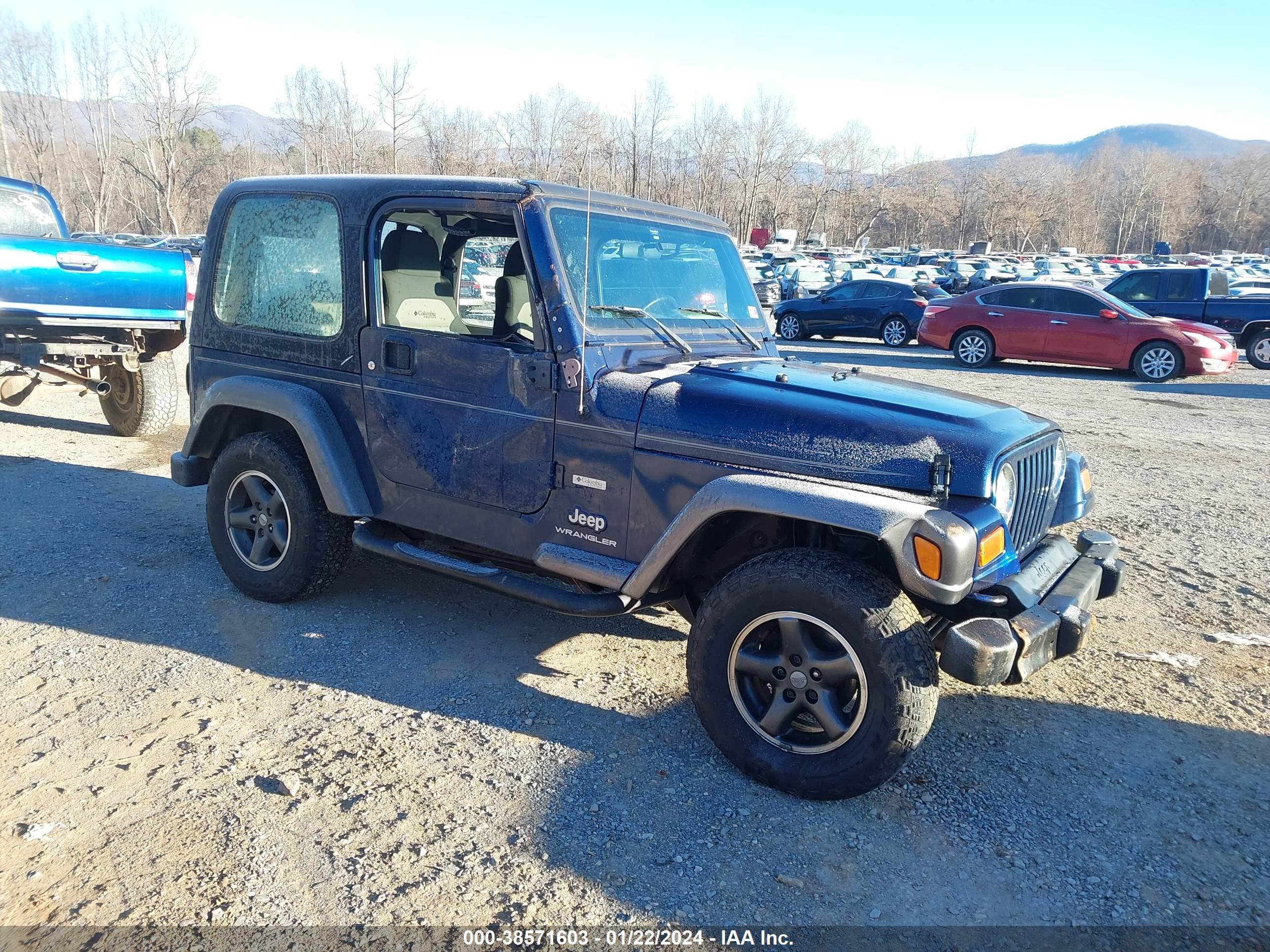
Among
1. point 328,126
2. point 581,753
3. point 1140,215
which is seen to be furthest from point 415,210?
point 1140,215

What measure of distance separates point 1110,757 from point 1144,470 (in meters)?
5.50

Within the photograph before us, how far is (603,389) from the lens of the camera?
3.53m

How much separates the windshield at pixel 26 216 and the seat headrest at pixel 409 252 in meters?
6.54

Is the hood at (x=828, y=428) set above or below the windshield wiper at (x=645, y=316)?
below

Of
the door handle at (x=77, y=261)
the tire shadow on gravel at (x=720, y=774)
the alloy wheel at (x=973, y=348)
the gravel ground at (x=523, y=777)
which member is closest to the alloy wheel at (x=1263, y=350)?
the alloy wheel at (x=973, y=348)

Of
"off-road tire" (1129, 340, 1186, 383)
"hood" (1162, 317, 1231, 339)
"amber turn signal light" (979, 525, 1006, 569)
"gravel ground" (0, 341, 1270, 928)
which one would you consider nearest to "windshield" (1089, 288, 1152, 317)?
"hood" (1162, 317, 1231, 339)

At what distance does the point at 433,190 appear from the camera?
156 inches

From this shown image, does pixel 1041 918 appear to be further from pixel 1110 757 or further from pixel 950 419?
pixel 950 419

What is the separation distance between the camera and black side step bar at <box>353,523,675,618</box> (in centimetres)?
Answer: 360

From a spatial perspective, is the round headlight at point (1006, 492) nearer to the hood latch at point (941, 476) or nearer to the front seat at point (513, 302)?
the hood latch at point (941, 476)

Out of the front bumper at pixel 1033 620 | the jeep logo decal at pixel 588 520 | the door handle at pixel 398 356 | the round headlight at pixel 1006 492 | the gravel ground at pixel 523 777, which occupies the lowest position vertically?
the gravel ground at pixel 523 777

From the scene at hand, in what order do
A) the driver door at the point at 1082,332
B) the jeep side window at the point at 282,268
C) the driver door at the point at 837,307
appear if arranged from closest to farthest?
the jeep side window at the point at 282,268 < the driver door at the point at 1082,332 < the driver door at the point at 837,307

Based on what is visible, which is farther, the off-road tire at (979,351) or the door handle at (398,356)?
the off-road tire at (979,351)

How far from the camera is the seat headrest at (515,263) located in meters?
3.76
